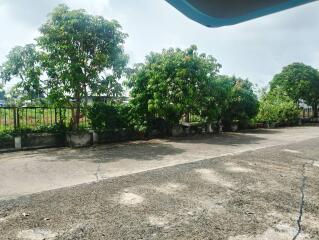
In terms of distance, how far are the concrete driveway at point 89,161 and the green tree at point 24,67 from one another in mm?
2144

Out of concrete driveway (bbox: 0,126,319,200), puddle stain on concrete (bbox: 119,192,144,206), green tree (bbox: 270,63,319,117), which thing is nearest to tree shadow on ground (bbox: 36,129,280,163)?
concrete driveway (bbox: 0,126,319,200)

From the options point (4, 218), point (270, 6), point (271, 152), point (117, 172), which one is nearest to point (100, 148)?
point (117, 172)

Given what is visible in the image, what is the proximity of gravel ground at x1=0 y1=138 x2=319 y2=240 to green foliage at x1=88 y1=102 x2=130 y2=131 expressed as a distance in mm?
5024

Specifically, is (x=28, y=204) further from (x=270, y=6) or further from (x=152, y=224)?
(x=270, y=6)

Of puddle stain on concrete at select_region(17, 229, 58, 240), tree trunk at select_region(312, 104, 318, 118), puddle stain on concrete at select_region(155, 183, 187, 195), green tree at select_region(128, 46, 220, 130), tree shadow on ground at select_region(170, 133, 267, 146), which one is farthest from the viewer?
tree trunk at select_region(312, 104, 318, 118)

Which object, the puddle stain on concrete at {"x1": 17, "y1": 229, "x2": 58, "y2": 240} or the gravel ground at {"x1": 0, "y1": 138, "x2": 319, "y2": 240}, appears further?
the gravel ground at {"x1": 0, "y1": 138, "x2": 319, "y2": 240}

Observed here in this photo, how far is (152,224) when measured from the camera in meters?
4.16

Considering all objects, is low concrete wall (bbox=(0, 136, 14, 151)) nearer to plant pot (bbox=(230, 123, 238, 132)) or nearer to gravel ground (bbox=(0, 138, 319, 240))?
gravel ground (bbox=(0, 138, 319, 240))

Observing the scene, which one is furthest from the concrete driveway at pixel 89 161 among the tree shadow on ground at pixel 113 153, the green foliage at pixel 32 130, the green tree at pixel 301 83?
the green tree at pixel 301 83

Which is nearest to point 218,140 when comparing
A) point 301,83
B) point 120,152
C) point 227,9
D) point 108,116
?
point 108,116

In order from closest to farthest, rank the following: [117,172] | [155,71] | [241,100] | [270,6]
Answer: [270,6]
[117,172]
[155,71]
[241,100]

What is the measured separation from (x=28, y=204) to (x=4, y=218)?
0.60 metres

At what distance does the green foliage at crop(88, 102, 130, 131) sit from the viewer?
11555mm

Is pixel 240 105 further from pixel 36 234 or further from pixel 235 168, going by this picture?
pixel 36 234
